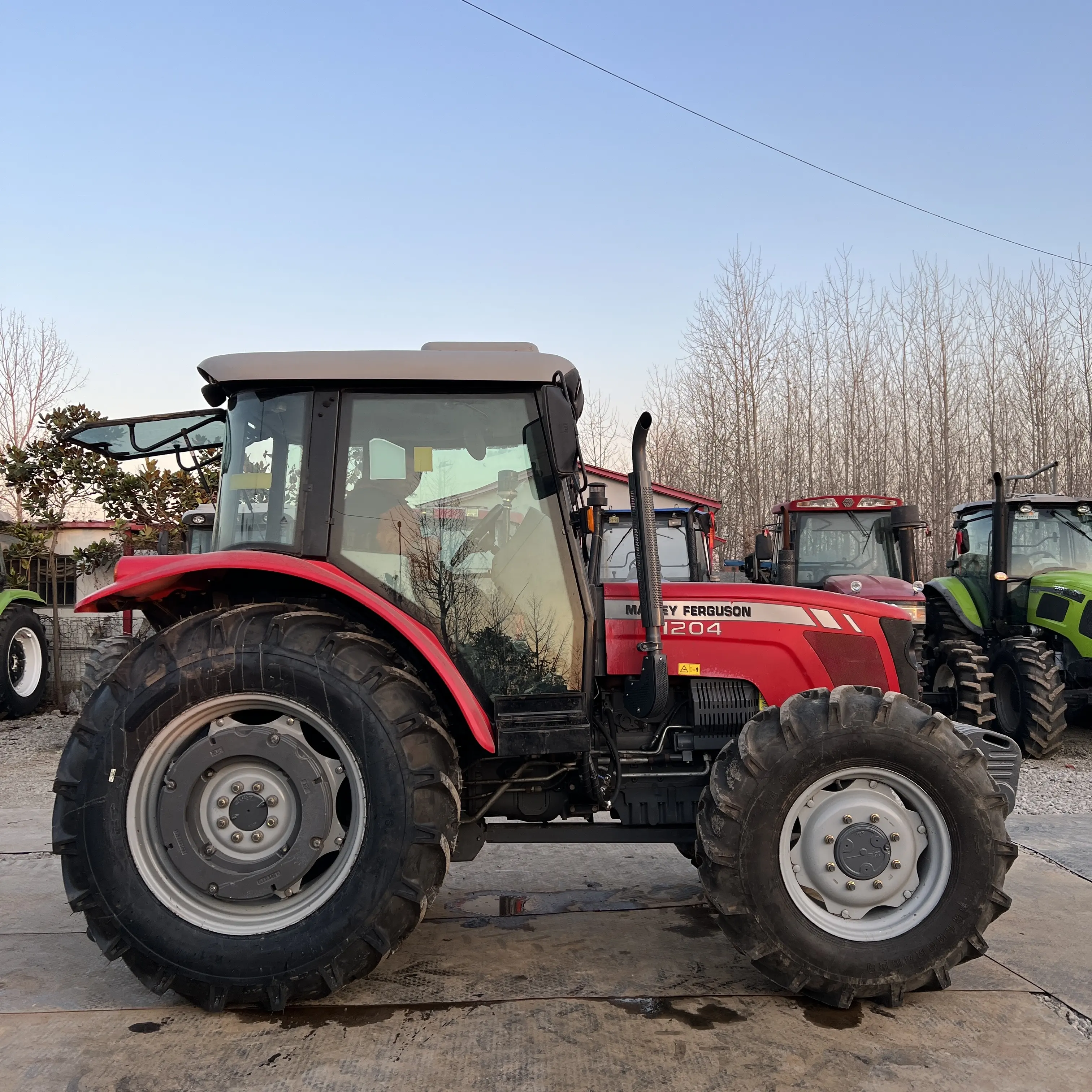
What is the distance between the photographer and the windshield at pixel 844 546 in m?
11.2

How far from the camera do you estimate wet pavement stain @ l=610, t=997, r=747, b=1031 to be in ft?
9.22

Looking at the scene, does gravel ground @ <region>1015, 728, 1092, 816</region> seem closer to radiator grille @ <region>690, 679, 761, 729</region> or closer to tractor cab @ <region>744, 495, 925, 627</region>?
radiator grille @ <region>690, 679, 761, 729</region>

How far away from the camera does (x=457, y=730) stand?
3223mm

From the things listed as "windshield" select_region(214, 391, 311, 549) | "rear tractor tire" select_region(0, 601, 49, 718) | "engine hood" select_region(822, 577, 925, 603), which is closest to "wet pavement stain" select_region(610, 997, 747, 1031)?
"windshield" select_region(214, 391, 311, 549)

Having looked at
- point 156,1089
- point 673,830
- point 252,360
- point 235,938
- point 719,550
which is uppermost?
point 719,550

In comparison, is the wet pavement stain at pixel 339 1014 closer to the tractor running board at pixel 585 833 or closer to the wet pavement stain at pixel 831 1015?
the tractor running board at pixel 585 833

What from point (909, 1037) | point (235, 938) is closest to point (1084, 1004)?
point (909, 1037)

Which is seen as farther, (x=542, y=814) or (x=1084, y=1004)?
(x=542, y=814)

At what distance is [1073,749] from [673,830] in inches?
246

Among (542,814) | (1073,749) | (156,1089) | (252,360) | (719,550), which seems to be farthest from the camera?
(719,550)

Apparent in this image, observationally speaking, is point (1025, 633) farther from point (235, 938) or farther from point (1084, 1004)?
point (235, 938)

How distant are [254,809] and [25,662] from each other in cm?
890

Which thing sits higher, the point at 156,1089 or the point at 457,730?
the point at 457,730

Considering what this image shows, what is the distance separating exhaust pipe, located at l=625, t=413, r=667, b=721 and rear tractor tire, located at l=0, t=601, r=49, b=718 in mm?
8889
